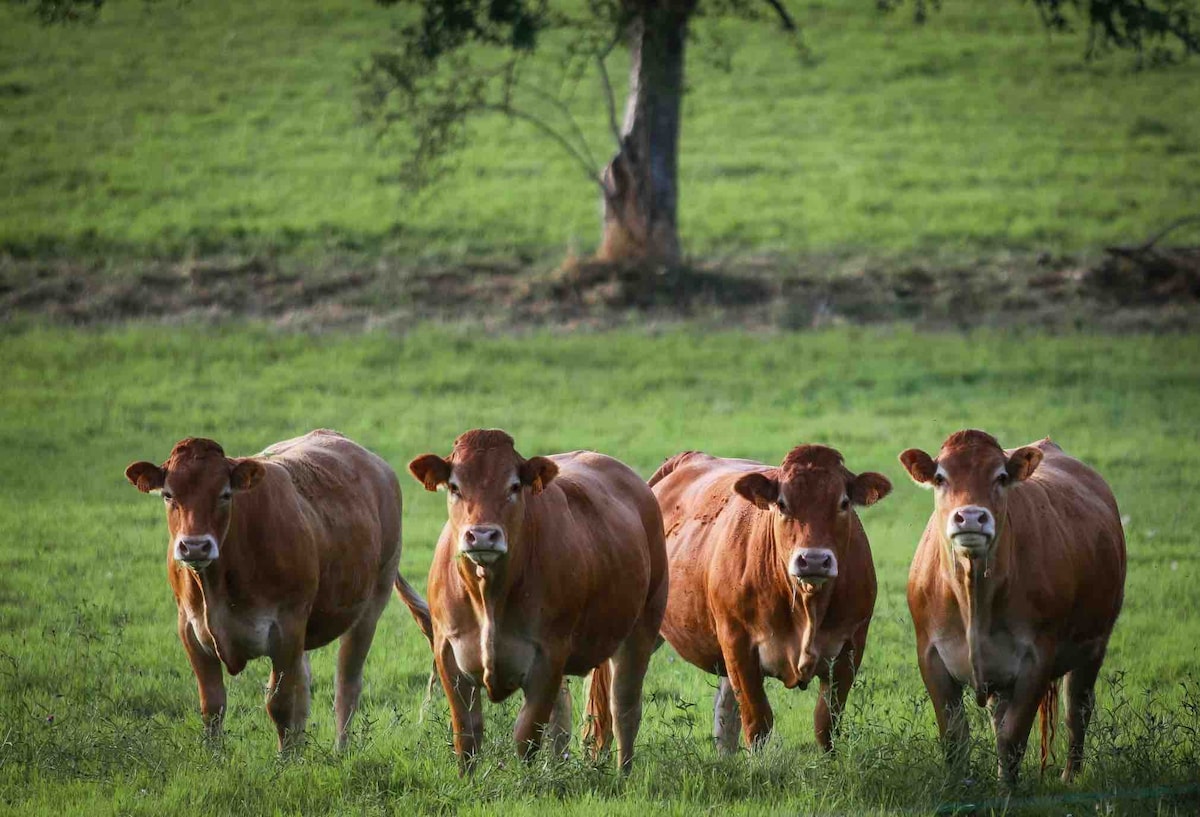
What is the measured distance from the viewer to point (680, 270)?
27.2 metres

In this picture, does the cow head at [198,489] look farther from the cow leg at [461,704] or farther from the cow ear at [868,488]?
the cow ear at [868,488]

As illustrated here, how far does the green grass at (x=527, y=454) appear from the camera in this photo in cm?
777

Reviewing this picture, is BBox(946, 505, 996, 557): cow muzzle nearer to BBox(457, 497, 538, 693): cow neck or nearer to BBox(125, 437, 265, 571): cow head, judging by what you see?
BBox(457, 497, 538, 693): cow neck

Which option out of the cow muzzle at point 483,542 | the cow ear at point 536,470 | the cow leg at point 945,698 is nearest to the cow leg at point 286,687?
the cow muzzle at point 483,542

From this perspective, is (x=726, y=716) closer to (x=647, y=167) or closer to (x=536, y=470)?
(x=536, y=470)

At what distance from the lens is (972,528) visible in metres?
8.01

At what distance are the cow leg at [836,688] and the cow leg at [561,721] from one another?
4.62ft

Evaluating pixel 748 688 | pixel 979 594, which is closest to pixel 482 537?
pixel 748 688

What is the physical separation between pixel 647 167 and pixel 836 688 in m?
19.5

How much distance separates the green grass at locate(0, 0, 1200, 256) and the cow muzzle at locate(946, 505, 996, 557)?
19745 millimetres

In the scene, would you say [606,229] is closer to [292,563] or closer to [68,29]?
[292,563]

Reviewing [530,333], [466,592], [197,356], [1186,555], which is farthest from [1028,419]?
[466,592]

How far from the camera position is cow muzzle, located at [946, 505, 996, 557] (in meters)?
8.02

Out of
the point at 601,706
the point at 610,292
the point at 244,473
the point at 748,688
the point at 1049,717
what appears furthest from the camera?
the point at 610,292
